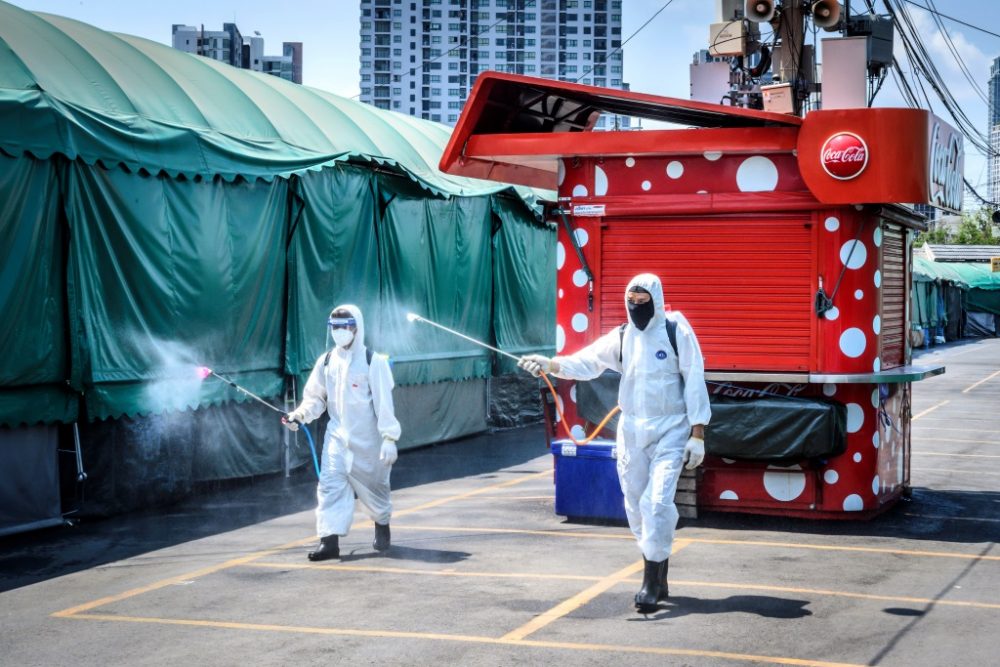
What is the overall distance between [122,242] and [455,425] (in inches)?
289

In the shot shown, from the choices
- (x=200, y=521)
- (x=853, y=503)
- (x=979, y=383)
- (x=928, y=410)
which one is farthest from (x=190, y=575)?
(x=979, y=383)

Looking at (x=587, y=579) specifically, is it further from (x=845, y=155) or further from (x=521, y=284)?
(x=521, y=284)

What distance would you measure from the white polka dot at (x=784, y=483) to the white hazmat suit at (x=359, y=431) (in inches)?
134

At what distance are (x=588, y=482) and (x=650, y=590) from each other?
3.31 metres

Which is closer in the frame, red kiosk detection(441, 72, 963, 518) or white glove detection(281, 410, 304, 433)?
white glove detection(281, 410, 304, 433)

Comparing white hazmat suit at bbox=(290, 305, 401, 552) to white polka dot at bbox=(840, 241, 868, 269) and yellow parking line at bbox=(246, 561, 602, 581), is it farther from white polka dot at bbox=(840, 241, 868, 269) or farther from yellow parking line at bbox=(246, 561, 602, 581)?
white polka dot at bbox=(840, 241, 868, 269)

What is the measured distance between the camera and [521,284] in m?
20.2

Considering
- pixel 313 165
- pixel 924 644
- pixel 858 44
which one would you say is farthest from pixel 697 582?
pixel 313 165

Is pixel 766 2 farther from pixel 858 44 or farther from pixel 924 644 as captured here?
pixel 924 644

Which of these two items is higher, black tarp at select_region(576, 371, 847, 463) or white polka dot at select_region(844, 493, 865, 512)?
black tarp at select_region(576, 371, 847, 463)

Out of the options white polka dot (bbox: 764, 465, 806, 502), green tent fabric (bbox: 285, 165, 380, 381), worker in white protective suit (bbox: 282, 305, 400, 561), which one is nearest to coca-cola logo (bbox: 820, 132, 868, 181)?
white polka dot (bbox: 764, 465, 806, 502)

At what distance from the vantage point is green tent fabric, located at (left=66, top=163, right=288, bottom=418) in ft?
37.8

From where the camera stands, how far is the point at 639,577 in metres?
8.89

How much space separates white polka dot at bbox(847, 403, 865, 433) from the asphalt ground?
835mm
